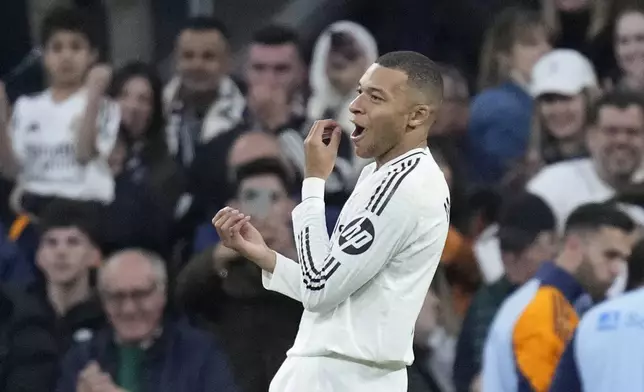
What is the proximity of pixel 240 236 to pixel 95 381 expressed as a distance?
2444 mm

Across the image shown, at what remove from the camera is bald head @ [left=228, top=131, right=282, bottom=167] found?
611 cm

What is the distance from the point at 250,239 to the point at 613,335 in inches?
69.3

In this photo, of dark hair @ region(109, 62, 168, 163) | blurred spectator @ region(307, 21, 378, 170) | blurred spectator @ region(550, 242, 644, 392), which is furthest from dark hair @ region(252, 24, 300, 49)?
blurred spectator @ region(550, 242, 644, 392)

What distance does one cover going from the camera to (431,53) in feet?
25.4

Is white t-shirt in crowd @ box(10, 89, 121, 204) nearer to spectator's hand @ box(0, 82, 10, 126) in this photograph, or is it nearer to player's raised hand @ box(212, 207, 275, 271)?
spectator's hand @ box(0, 82, 10, 126)

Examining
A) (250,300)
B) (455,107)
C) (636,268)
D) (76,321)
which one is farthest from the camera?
(455,107)

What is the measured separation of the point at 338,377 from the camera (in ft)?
10.7

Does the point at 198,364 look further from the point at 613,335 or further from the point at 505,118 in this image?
the point at 505,118

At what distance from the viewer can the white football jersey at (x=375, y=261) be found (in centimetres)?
320

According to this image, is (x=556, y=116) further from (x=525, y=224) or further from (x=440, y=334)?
(x=440, y=334)

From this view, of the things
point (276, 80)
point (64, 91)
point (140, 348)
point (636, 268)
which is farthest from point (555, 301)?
point (64, 91)

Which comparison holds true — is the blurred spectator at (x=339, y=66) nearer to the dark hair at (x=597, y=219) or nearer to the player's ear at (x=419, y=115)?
the dark hair at (x=597, y=219)

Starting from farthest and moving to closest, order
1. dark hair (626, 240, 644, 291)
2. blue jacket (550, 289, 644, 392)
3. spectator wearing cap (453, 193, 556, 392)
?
spectator wearing cap (453, 193, 556, 392)
dark hair (626, 240, 644, 291)
blue jacket (550, 289, 644, 392)

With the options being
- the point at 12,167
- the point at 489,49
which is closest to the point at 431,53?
the point at 489,49
